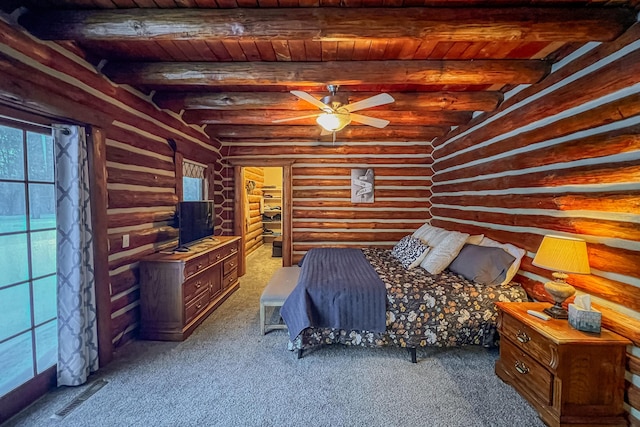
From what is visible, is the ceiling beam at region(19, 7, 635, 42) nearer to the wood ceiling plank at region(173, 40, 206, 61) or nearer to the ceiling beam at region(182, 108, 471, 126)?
the wood ceiling plank at region(173, 40, 206, 61)

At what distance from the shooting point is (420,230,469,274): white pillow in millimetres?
3260

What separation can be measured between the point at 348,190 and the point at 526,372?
390 centimetres

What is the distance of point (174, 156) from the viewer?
3.84 meters

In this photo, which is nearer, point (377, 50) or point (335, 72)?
point (377, 50)

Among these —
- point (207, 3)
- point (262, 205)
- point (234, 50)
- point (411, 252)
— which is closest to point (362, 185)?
point (411, 252)

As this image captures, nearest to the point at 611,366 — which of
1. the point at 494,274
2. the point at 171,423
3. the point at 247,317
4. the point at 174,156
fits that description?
the point at 494,274

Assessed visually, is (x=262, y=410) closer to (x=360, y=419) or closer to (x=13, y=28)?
(x=360, y=419)

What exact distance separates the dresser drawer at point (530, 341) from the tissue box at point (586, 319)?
248 millimetres

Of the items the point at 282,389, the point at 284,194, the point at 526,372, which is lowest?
the point at 282,389

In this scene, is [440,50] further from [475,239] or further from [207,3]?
[475,239]

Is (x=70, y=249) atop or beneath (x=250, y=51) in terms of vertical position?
beneath

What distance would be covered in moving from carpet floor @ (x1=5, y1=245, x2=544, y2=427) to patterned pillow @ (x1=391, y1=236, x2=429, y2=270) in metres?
1.02

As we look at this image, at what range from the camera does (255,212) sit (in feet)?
26.9

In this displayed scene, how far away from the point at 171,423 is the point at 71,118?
2.32 metres
